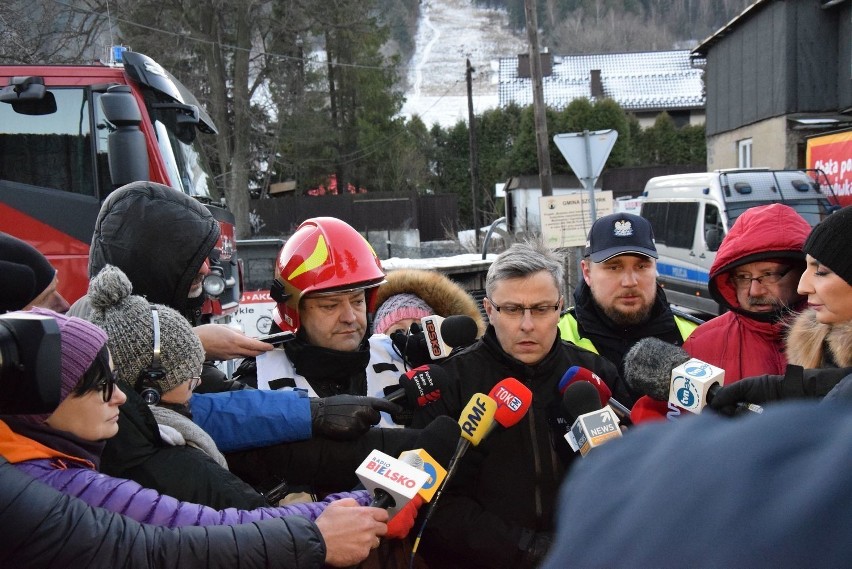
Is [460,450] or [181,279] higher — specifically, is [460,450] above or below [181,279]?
below

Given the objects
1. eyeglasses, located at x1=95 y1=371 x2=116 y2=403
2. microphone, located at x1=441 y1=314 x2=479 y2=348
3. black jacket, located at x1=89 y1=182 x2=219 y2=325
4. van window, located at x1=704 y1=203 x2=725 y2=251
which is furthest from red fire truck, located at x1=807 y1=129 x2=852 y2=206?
eyeglasses, located at x1=95 y1=371 x2=116 y2=403

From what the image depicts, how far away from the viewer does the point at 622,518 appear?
0.77 meters

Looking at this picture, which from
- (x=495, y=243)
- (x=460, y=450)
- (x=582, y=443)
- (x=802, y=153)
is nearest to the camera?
(x=582, y=443)

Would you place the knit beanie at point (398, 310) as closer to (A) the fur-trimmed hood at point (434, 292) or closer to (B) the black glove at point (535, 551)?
(A) the fur-trimmed hood at point (434, 292)

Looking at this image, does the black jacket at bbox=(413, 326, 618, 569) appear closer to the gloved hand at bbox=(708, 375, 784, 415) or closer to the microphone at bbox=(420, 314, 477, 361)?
the microphone at bbox=(420, 314, 477, 361)

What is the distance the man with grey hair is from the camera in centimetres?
250

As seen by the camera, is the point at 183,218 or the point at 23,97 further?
the point at 23,97

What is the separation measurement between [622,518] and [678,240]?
49.3ft

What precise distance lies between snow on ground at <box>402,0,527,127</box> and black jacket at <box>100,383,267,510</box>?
68500 millimetres

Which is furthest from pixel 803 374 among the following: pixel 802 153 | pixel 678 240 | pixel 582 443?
pixel 802 153

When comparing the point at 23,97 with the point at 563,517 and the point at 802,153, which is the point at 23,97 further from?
the point at 802,153

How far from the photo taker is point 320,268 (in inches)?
130

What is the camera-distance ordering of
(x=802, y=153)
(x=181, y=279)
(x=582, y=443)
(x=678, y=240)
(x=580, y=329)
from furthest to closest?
(x=802, y=153)
(x=678, y=240)
(x=580, y=329)
(x=181, y=279)
(x=582, y=443)

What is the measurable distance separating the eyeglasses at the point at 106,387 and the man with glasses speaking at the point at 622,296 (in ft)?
7.67
